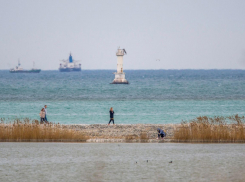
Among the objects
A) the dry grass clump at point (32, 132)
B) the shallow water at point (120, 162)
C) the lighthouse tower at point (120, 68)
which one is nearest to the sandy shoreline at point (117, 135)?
→ the dry grass clump at point (32, 132)

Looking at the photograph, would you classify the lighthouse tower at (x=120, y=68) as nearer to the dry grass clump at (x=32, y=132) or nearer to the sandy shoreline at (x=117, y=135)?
the sandy shoreline at (x=117, y=135)

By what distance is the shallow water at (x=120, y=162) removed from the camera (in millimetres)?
18438

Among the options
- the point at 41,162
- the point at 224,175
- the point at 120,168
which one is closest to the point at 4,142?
the point at 41,162

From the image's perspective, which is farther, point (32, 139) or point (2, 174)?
point (32, 139)

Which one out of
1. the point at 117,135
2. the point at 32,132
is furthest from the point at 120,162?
the point at 117,135

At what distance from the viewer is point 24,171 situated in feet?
63.8

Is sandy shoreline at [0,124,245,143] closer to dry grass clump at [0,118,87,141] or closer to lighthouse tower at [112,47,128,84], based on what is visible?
dry grass clump at [0,118,87,141]

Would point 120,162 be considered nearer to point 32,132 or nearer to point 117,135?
point 32,132

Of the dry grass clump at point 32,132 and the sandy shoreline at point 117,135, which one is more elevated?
the dry grass clump at point 32,132

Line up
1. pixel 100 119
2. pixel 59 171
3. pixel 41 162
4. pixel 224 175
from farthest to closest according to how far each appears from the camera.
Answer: pixel 100 119 < pixel 41 162 < pixel 59 171 < pixel 224 175

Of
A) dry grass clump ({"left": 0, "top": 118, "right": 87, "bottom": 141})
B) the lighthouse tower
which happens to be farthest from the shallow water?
the lighthouse tower

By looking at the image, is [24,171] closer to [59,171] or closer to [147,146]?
[59,171]

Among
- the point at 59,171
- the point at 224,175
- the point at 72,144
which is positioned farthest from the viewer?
the point at 72,144

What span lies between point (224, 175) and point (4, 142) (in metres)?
14.5
